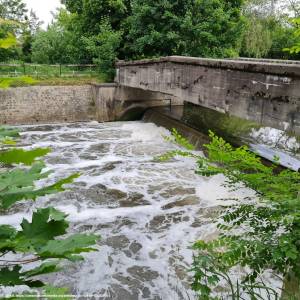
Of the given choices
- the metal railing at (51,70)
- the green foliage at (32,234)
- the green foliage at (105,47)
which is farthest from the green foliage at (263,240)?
the metal railing at (51,70)

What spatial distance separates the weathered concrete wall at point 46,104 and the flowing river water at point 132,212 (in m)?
2.60

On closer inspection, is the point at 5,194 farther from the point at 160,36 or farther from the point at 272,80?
the point at 160,36

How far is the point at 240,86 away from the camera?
851 cm

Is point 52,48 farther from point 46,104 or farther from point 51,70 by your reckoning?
point 46,104

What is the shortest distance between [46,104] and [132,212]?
9966 millimetres

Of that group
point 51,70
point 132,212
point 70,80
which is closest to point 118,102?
point 70,80

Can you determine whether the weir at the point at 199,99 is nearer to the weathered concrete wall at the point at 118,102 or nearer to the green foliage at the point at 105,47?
the weathered concrete wall at the point at 118,102

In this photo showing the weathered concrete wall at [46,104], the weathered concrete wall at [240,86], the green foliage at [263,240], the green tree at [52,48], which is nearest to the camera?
the green foliage at [263,240]

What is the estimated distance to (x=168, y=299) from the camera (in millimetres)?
5309

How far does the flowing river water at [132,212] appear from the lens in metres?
5.71

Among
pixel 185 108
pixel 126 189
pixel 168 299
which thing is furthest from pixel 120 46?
pixel 168 299

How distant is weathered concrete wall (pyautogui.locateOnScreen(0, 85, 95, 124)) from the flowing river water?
2604 millimetres

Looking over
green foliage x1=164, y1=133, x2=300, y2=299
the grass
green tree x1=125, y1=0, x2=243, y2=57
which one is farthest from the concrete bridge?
green foliage x1=164, y1=133, x2=300, y2=299

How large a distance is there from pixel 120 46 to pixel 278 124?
527 inches
